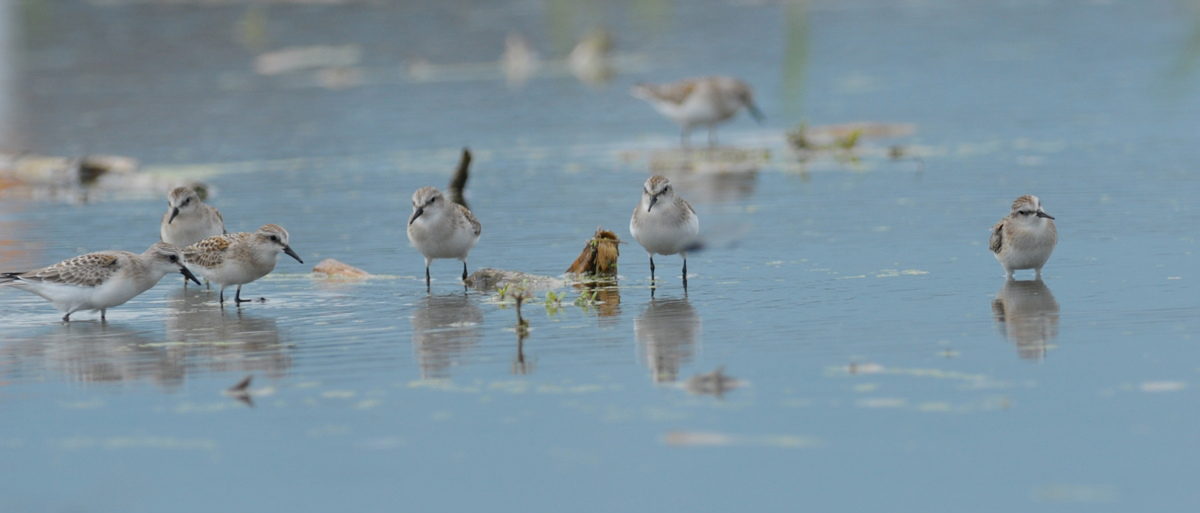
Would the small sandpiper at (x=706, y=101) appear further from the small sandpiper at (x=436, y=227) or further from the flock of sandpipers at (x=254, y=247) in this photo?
the small sandpiper at (x=436, y=227)

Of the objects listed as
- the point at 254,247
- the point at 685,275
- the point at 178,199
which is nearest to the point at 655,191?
the point at 685,275

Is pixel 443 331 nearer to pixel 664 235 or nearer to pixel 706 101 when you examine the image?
pixel 664 235

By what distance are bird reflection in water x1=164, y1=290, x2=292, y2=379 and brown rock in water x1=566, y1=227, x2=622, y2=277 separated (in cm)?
305

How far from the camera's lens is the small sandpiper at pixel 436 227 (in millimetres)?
14961

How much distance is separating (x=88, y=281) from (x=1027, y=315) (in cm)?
744

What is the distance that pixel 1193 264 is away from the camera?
1420cm

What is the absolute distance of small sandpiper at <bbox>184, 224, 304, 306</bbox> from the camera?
46.5 feet

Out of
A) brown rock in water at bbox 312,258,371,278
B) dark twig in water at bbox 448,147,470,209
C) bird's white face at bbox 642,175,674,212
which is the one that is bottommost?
brown rock in water at bbox 312,258,371,278

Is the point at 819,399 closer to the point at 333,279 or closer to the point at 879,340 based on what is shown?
the point at 879,340

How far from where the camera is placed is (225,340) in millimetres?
12305

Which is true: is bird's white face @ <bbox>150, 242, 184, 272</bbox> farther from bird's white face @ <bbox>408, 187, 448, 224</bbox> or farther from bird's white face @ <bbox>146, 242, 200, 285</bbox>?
bird's white face @ <bbox>408, 187, 448, 224</bbox>

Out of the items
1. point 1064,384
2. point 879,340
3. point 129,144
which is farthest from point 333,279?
point 129,144

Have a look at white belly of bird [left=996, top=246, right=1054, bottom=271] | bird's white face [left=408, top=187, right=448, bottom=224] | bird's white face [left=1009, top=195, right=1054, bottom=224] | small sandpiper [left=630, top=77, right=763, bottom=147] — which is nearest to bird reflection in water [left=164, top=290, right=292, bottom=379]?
bird's white face [left=408, top=187, right=448, bottom=224]

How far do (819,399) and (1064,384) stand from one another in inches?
59.8
